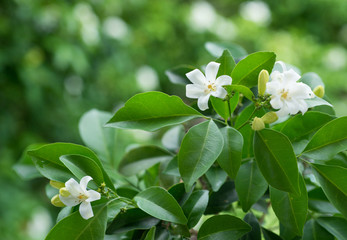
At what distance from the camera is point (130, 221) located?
31 centimetres

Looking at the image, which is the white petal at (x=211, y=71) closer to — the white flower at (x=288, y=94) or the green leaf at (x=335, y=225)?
the white flower at (x=288, y=94)

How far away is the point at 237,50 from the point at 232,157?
23 cm

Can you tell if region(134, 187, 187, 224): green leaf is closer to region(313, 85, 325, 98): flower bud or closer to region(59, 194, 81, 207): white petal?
region(59, 194, 81, 207): white petal

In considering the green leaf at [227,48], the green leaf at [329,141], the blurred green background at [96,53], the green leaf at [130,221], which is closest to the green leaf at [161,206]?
the green leaf at [130,221]

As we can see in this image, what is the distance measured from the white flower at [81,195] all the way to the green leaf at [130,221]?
0.03 m

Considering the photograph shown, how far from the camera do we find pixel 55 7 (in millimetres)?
1807

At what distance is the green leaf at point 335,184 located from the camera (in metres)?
0.30

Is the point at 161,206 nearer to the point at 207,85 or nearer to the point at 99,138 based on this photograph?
the point at 207,85

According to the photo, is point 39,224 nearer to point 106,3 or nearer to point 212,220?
point 106,3

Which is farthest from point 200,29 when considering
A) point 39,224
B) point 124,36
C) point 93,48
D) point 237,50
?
point 237,50

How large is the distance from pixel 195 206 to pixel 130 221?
0.18 feet

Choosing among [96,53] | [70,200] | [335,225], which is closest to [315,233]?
[335,225]

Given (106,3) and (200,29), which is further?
(200,29)

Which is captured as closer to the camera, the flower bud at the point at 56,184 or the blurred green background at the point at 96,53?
the flower bud at the point at 56,184
